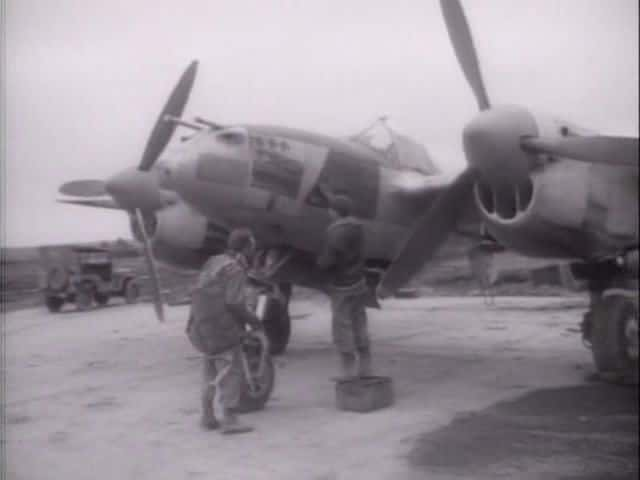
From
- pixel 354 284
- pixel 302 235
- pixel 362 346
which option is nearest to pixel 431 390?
pixel 362 346

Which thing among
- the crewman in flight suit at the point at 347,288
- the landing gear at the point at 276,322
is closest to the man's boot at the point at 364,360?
the crewman in flight suit at the point at 347,288

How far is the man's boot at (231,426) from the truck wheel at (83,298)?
47.3 feet

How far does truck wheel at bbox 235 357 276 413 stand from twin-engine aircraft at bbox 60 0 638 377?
72.2 inches

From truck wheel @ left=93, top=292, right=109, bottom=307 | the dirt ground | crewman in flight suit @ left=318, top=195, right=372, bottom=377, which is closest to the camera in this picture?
the dirt ground

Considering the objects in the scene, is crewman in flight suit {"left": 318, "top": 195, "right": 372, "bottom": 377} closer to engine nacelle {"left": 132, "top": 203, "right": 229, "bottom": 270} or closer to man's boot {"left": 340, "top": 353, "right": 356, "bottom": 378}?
man's boot {"left": 340, "top": 353, "right": 356, "bottom": 378}

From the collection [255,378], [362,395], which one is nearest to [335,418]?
[362,395]

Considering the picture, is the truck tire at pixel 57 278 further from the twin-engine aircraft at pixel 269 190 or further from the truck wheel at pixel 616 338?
the truck wheel at pixel 616 338

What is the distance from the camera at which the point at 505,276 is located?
75.7 ft

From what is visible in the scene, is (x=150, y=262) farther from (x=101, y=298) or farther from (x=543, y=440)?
(x=101, y=298)

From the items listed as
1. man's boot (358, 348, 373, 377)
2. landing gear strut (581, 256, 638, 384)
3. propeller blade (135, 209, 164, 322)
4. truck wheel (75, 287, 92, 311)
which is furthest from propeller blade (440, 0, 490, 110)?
truck wheel (75, 287, 92, 311)

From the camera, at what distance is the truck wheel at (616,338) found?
6.70 m

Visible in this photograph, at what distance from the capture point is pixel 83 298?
18781 mm

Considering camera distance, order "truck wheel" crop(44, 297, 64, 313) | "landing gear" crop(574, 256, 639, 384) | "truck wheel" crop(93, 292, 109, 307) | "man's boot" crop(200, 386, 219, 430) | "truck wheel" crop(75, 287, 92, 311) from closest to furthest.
A: "man's boot" crop(200, 386, 219, 430), "landing gear" crop(574, 256, 639, 384), "truck wheel" crop(44, 297, 64, 313), "truck wheel" crop(75, 287, 92, 311), "truck wheel" crop(93, 292, 109, 307)

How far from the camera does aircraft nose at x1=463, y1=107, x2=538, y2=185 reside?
6.09 metres
